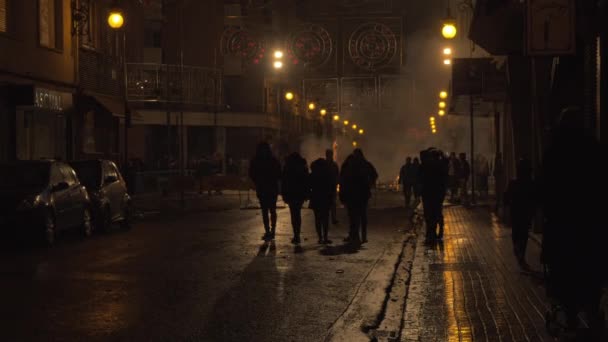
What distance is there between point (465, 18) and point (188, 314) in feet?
107

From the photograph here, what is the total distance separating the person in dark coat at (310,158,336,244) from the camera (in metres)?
17.4

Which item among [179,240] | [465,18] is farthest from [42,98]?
[465,18]

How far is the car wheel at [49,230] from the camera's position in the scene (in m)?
16.6

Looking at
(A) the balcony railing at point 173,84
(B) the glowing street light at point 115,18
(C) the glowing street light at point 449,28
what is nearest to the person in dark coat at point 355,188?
(C) the glowing street light at point 449,28

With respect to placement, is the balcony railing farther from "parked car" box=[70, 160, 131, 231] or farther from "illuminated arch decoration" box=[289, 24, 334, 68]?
"parked car" box=[70, 160, 131, 231]

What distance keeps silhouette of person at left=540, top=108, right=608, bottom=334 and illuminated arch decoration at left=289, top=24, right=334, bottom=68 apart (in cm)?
2383

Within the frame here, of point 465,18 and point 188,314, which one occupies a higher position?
point 465,18

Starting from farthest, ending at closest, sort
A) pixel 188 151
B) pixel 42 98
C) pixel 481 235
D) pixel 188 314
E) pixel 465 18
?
pixel 188 151 < pixel 465 18 < pixel 42 98 < pixel 481 235 < pixel 188 314

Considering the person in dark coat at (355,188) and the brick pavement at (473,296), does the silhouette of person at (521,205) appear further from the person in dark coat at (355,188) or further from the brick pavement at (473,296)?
the person in dark coat at (355,188)

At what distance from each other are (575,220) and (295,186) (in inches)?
385

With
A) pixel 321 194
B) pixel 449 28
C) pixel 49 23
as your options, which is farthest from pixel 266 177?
pixel 49 23

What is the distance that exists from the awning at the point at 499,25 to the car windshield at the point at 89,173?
8495mm

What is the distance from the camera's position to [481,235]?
773 inches

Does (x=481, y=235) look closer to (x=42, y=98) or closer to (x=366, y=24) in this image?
(x=366, y=24)
